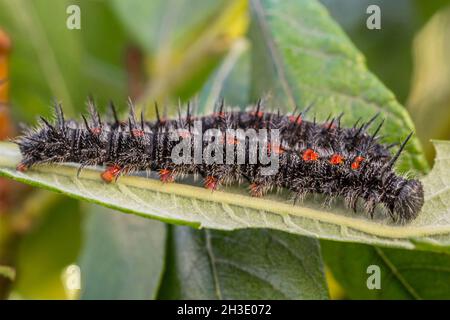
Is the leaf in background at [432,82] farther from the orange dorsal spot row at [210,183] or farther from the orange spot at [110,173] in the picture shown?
the orange spot at [110,173]

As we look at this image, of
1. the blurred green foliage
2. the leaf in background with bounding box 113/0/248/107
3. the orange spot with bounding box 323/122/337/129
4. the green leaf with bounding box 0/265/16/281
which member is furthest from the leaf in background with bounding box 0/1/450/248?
the leaf in background with bounding box 113/0/248/107

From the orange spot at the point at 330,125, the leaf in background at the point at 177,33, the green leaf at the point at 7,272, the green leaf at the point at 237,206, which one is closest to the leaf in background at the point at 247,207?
the green leaf at the point at 237,206

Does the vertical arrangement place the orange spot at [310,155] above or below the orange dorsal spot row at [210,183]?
above

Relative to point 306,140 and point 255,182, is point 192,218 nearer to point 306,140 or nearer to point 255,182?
point 255,182

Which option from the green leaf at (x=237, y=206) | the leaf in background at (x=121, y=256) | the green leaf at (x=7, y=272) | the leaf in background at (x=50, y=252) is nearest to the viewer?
the green leaf at (x=237, y=206)

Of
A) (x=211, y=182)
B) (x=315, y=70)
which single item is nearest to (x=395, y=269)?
(x=211, y=182)

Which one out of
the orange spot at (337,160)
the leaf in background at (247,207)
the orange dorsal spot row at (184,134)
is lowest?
the leaf in background at (247,207)
